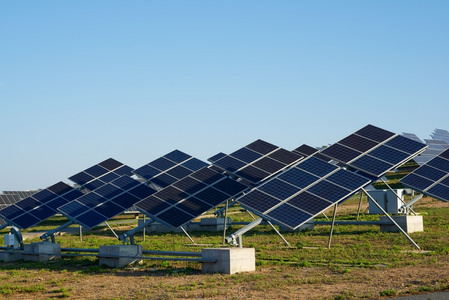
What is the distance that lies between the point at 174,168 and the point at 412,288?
28.2m

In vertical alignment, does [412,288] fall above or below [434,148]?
below

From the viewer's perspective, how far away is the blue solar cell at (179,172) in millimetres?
42812

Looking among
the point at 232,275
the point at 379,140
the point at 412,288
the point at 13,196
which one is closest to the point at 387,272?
the point at 412,288

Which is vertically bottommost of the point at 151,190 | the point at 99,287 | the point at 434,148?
the point at 99,287

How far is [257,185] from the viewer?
110 ft

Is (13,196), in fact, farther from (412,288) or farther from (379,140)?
(412,288)

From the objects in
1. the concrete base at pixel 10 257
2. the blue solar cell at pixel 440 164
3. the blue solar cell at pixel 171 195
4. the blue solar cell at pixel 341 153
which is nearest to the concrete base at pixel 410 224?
the blue solar cell at pixel 440 164

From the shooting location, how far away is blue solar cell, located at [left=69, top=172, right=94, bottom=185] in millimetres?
49156

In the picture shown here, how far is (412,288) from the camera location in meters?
17.8

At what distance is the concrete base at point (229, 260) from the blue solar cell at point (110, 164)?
99.5 feet

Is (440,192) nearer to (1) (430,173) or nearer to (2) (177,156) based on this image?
(1) (430,173)

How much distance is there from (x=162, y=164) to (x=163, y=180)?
3.76m

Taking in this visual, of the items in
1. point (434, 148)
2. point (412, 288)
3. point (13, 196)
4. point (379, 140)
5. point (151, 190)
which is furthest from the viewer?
point (434, 148)

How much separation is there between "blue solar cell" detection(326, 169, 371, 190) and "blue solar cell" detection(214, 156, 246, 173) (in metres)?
9.06
